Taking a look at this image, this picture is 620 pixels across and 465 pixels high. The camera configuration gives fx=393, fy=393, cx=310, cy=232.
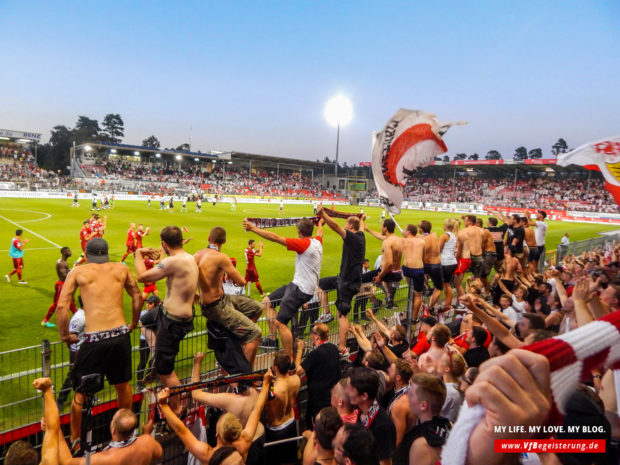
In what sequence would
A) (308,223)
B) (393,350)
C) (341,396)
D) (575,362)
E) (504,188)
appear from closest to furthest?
1. (575,362)
2. (341,396)
3. (393,350)
4. (308,223)
5. (504,188)

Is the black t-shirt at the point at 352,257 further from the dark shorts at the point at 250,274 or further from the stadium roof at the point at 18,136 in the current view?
the stadium roof at the point at 18,136

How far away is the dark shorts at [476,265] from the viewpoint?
10.3 metres

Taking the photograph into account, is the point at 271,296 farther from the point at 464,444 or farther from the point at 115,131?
the point at 115,131

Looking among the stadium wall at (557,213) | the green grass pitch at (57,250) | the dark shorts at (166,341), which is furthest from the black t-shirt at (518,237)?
the stadium wall at (557,213)

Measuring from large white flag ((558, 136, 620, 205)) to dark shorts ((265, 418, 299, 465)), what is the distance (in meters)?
5.34

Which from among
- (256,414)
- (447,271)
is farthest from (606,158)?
(256,414)

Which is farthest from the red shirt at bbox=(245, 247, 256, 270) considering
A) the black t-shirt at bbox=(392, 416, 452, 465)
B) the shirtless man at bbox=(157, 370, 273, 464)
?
the black t-shirt at bbox=(392, 416, 452, 465)

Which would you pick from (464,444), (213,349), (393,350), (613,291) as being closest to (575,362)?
(464,444)

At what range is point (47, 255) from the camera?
15.3 metres

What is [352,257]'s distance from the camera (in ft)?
21.9

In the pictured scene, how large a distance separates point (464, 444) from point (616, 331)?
585 mm

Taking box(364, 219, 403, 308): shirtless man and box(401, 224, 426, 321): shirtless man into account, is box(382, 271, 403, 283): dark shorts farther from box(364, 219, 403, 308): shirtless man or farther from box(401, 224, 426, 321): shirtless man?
box(401, 224, 426, 321): shirtless man

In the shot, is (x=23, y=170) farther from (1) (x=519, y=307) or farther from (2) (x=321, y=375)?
(1) (x=519, y=307)

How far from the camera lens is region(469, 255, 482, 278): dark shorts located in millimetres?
→ 10347
